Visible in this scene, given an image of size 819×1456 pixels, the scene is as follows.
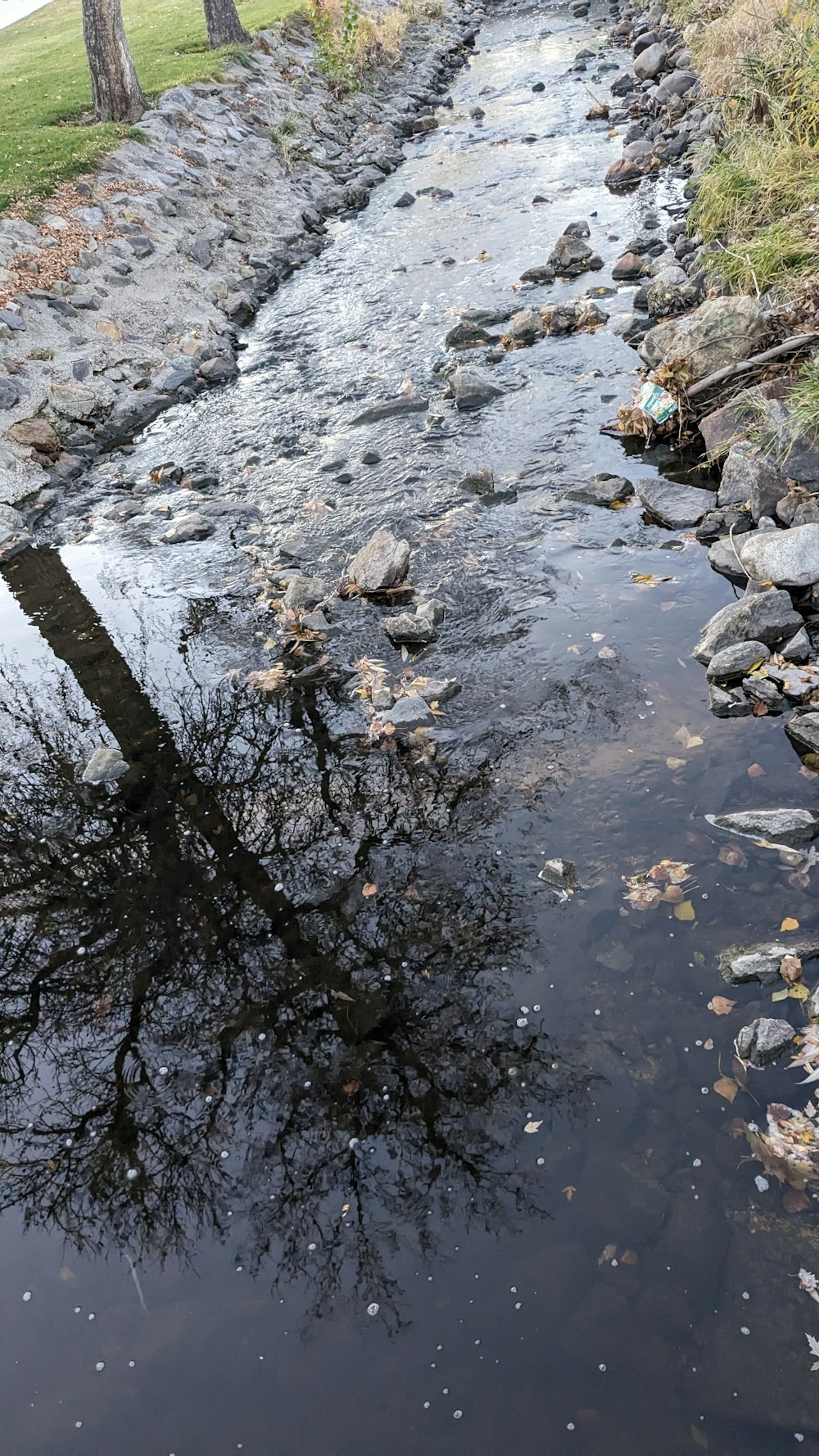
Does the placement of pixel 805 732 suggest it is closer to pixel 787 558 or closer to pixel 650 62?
pixel 787 558

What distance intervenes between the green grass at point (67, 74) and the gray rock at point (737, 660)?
497 inches

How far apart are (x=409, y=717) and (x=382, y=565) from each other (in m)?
1.74

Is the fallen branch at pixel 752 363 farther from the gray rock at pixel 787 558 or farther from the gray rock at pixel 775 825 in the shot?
the gray rock at pixel 775 825

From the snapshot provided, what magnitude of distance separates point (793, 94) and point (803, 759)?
816 centimetres

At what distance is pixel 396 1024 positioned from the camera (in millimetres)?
4105

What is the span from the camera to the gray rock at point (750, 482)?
6.36 m

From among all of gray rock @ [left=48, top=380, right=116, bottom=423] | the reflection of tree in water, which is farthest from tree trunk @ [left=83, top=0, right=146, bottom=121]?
the reflection of tree in water

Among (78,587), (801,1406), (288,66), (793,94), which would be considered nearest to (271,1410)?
(801,1406)

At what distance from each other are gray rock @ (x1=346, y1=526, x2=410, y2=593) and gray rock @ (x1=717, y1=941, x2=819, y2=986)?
3961 millimetres

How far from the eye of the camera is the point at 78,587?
26.8ft

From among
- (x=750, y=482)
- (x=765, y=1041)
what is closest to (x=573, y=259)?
(x=750, y=482)

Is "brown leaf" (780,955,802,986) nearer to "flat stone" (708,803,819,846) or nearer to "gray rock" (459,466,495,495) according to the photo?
"flat stone" (708,803,819,846)

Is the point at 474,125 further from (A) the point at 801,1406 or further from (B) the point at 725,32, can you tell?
(A) the point at 801,1406

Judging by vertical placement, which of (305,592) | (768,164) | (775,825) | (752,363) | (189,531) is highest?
(768,164)
